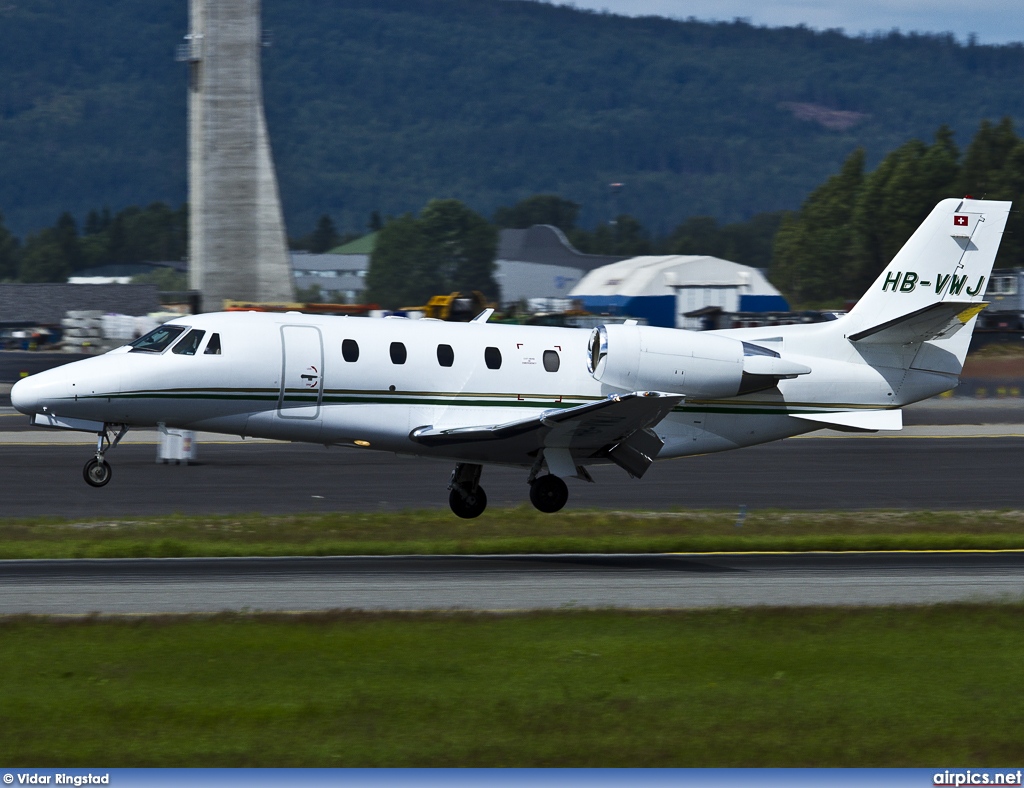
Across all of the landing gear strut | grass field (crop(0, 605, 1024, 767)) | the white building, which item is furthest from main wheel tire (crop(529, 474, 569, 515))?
the white building

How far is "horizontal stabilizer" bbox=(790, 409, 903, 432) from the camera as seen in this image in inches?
886

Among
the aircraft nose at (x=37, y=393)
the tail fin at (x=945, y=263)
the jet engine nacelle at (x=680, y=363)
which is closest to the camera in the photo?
the aircraft nose at (x=37, y=393)

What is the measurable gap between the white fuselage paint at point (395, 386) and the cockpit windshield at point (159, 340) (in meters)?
0.12

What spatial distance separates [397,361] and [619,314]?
7002 cm

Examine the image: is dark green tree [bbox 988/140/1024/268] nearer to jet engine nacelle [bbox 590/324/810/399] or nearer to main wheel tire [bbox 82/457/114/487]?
jet engine nacelle [bbox 590/324/810/399]

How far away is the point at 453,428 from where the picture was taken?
20.9 metres

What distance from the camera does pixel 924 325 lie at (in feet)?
71.9

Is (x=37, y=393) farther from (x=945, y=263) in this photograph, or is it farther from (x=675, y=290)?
(x=675, y=290)

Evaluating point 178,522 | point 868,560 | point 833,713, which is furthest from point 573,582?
point 178,522

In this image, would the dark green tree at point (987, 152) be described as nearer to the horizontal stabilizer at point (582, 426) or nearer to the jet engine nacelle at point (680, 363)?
the jet engine nacelle at point (680, 363)

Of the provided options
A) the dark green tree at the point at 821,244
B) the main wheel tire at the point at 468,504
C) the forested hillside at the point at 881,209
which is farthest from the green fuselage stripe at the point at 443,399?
the dark green tree at the point at 821,244

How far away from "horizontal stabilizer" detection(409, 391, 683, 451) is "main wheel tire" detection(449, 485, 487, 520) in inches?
88.4

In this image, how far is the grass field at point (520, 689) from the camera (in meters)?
10.2

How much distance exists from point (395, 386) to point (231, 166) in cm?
6816
